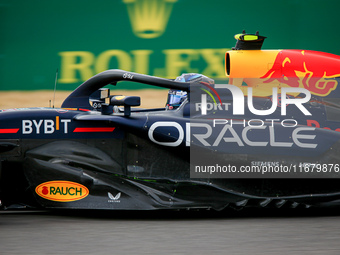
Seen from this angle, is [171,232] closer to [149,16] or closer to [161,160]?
[161,160]

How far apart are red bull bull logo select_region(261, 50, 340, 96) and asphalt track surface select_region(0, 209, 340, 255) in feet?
3.56

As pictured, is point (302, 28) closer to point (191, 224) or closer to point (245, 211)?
point (245, 211)

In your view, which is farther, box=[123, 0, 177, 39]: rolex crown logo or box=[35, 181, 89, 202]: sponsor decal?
box=[123, 0, 177, 39]: rolex crown logo

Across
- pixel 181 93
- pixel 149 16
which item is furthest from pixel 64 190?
pixel 149 16

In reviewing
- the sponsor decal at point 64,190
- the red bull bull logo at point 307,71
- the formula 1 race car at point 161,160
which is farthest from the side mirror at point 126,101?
the red bull bull logo at point 307,71

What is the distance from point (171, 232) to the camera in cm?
397

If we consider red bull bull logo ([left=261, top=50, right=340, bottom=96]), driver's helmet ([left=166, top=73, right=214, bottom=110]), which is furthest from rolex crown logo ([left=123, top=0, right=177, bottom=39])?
red bull bull logo ([left=261, top=50, right=340, bottom=96])

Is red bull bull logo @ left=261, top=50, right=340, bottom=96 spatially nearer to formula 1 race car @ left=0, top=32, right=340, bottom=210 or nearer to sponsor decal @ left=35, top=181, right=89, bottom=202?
formula 1 race car @ left=0, top=32, right=340, bottom=210

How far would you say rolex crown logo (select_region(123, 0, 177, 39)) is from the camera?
8180 millimetres

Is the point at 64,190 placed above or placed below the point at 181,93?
below

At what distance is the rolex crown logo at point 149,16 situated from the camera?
8180 millimetres

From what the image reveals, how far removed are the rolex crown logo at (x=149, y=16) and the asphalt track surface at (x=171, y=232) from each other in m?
3.85

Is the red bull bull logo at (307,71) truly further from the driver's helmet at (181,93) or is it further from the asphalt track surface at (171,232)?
the asphalt track surface at (171,232)

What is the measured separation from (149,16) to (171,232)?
4.78m
